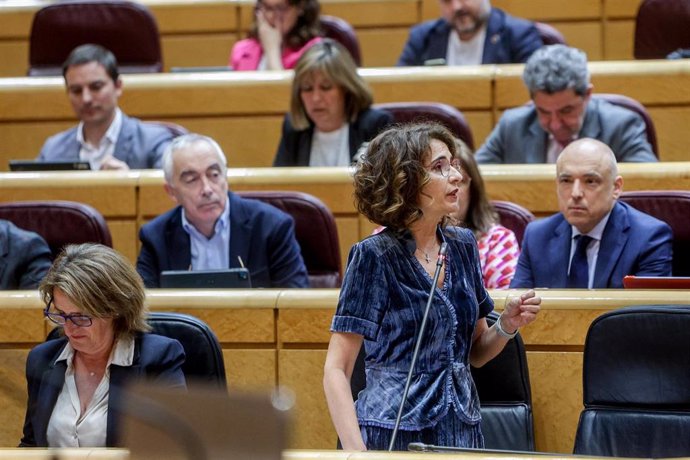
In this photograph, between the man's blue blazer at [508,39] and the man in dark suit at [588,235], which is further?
the man's blue blazer at [508,39]

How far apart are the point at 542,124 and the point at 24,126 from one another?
53.3 inches

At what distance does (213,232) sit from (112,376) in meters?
0.69

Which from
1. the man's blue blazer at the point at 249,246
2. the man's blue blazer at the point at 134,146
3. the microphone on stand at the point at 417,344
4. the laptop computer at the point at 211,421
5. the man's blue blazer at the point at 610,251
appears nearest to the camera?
the laptop computer at the point at 211,421

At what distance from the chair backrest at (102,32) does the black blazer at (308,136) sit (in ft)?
2.33

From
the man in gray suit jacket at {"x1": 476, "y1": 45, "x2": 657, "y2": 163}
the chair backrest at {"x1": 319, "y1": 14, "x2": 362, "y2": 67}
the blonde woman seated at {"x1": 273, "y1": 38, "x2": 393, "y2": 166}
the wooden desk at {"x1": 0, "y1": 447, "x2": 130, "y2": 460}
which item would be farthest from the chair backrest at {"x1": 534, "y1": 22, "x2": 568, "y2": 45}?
the wooden desk at {"x1": 0, "y1": 447, "x2": 130, "y2": 460}

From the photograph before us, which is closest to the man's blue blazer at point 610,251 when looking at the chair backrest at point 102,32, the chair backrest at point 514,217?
the chair backrest at point 514,217

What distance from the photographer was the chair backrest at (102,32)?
10.9 ft

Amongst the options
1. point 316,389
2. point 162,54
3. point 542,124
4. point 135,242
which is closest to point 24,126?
point 162,54

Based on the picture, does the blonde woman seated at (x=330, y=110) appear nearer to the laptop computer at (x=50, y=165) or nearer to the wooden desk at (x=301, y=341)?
the laptop computer at (x=50, y=165)

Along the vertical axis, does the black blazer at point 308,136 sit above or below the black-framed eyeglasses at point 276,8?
below

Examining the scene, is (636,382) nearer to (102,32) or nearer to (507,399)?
(507,399)

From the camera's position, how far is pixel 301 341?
1892mm

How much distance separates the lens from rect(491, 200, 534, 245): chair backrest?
7.50 ft

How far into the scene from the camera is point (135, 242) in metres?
2.54
